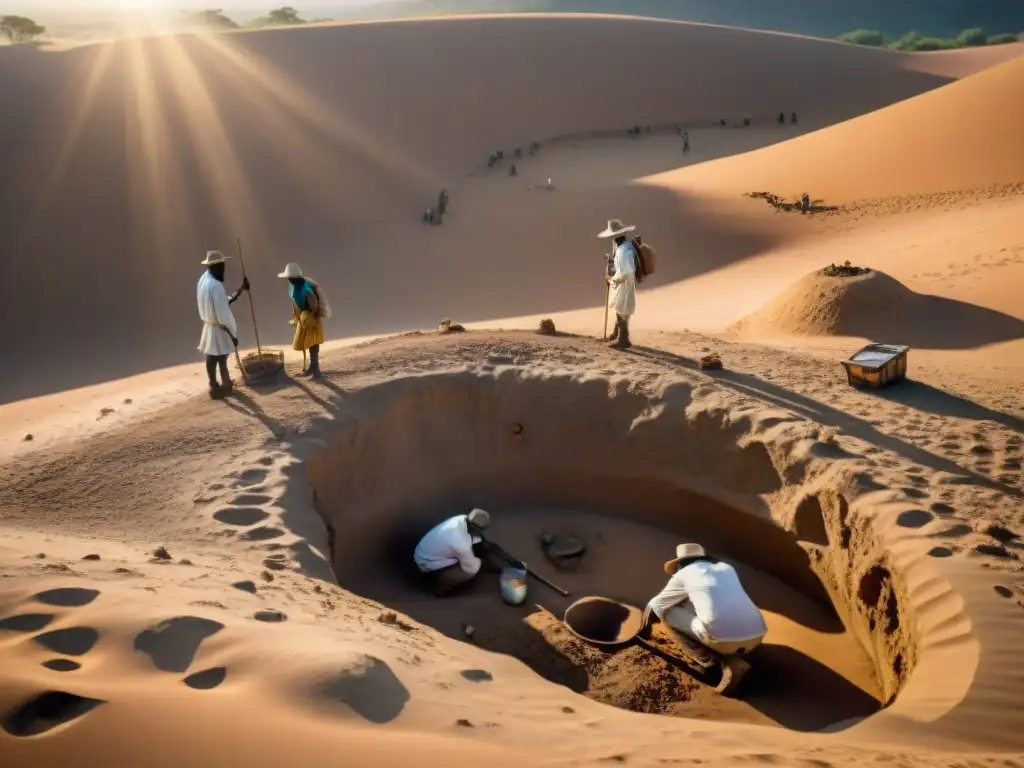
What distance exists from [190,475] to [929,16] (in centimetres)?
8857

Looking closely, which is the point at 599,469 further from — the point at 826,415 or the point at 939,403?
the point at 939,403

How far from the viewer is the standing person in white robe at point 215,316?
7848 millimetres

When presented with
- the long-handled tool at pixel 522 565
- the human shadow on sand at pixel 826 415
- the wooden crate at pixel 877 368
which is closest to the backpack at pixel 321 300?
the long-handled tool at pixel 522 565

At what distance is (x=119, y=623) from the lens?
3.76m

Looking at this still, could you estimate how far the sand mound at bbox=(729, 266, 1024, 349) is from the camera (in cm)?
1131

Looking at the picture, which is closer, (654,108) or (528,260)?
(528,260)

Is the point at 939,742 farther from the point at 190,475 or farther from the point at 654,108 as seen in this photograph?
the point at 654,108

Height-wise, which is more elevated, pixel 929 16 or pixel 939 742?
pixel 929 16

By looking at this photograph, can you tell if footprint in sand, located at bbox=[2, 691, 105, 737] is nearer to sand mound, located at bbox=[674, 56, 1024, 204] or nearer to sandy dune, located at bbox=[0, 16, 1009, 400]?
sandy dune, located at bbox=[0, 16, 1009, 400]

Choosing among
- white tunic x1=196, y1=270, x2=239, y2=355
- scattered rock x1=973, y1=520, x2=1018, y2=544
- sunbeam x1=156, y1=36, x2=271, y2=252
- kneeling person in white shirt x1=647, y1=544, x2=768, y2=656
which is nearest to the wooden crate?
scattered rock x1=973, y1=520, x2=1018, y2=544

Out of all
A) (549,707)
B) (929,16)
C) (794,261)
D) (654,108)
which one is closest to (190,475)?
(549,707)

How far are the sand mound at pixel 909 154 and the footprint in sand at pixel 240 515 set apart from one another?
16521mm

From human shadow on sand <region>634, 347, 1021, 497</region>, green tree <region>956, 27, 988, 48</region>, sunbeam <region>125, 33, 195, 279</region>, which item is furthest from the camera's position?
green tree <region>956, 27, 988, 48</region>

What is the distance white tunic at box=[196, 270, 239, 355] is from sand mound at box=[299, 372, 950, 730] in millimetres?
1490
